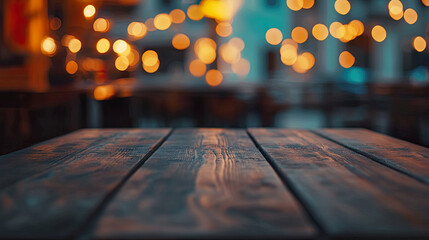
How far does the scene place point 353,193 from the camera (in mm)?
639

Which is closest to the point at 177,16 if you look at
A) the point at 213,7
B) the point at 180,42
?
the point at 180,42

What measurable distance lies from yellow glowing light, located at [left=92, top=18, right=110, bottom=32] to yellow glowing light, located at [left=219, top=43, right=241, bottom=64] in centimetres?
464

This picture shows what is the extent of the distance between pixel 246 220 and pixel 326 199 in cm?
14

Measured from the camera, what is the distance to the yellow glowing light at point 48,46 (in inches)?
134

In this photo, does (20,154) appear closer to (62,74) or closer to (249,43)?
(62,74)

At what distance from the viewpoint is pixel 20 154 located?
39.5 inches

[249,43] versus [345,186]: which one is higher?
[249,43]

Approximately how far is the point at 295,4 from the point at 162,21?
10.3ft

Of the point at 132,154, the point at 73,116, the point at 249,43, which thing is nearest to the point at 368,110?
the point at 73,116

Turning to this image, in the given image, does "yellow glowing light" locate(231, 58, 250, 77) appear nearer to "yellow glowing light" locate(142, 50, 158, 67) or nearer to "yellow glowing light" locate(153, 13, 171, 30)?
"yellow glowing light" locate(153, 13, 171, 30)

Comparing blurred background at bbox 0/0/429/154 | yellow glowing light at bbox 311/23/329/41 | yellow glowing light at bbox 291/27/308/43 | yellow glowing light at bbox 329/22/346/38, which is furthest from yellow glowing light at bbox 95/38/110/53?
yellow glowing light at bbox 311/23/329/41

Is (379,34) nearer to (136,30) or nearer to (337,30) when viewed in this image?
(337,30)

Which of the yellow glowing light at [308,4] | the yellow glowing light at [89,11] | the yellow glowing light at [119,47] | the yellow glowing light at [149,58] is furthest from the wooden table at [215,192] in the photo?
the yellow glowing light at [149,58]

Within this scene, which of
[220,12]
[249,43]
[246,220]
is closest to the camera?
[246,220]
